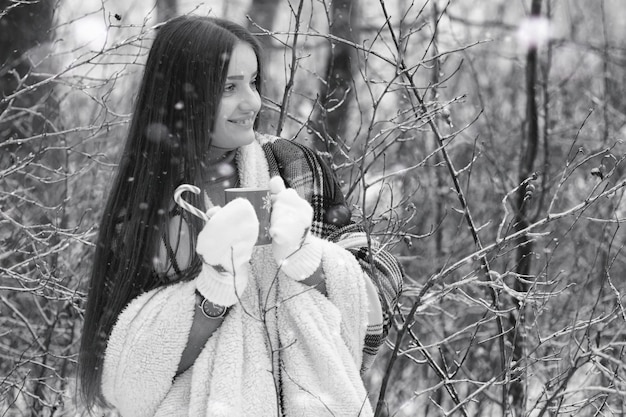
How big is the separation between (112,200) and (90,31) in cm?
239

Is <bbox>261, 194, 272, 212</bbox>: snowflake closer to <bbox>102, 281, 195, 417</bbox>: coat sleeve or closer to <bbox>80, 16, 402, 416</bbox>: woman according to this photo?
<bbox>80, 16, 402, 416</bbox>: woman

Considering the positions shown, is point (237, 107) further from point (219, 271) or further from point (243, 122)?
point (219, 271)

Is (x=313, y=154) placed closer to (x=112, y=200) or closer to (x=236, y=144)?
(x=236, y=144)

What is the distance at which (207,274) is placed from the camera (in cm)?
194

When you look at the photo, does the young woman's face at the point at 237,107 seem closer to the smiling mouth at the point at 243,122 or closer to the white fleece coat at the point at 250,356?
the smiling mouth at the point at 243,122

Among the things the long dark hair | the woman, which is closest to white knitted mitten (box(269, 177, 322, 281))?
the woman

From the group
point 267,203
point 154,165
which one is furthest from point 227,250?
point 154,165

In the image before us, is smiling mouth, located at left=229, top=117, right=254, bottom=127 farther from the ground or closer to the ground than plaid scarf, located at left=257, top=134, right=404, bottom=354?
farther from the ground

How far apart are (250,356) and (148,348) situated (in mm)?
240

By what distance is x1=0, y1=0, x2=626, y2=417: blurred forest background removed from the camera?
8.32ft

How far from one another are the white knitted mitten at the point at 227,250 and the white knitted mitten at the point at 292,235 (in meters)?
0.07

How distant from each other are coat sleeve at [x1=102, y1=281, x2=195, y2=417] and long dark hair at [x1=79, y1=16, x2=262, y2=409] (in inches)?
3.4

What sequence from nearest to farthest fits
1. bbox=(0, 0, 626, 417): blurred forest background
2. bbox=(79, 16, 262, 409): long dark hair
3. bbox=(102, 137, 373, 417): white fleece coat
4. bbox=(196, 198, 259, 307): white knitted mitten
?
bbox=(196, 198, 259, 307): white knitted mitten → bbox=(102, 137, 373, 417): white fleece coat → bbox=(79, 16, 262, 409): long dark hair → bbox=(0, 0, 626, 417): blurred forest background

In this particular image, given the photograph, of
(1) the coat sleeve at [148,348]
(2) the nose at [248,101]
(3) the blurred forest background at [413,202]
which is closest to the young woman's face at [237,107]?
(2) the nose at [248,101]
